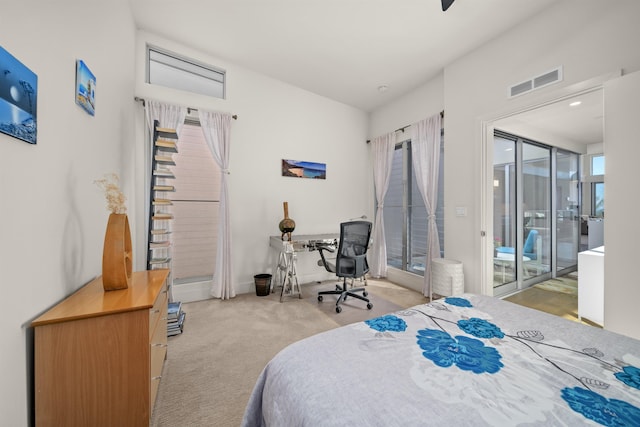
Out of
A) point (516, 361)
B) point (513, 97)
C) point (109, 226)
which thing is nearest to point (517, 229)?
point (513, 97)

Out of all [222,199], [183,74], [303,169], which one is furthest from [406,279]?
[183,74]

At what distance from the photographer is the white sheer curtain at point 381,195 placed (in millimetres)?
4480

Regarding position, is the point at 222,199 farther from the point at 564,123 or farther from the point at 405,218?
the point at 564,123

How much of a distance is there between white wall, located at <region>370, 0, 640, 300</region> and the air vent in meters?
0.05

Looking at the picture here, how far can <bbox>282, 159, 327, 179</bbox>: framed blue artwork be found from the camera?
410cm

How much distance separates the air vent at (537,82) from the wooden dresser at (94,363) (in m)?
3.64

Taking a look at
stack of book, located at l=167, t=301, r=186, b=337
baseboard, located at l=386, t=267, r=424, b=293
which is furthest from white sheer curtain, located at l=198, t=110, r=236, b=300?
baseboard, located at l=386, t=267, r=424, b=293

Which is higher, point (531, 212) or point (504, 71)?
point (504, 71)

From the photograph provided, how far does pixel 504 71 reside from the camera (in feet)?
8.91

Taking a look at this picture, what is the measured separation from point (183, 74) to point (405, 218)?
13.1 ft

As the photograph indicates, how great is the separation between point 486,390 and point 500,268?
11.8 ft

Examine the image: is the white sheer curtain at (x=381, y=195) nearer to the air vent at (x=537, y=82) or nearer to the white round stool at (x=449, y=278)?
the white round stool at (x=449, y=278)

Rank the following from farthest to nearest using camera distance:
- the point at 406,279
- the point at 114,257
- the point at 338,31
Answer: the point at 406,279
the point at 338,31
the point at 114,257

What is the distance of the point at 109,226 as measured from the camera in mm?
1548
